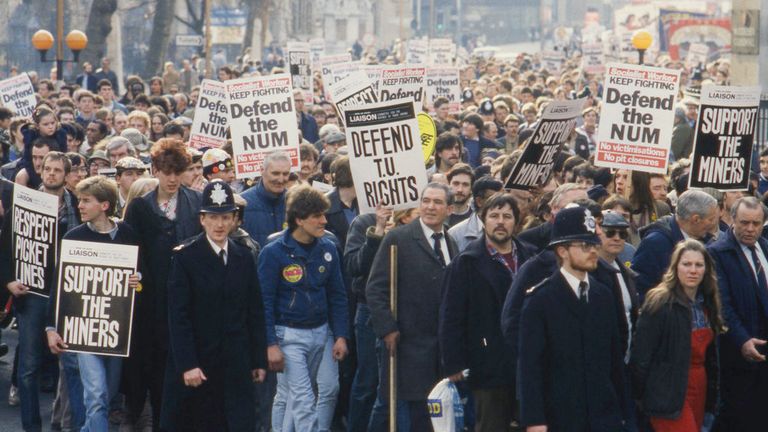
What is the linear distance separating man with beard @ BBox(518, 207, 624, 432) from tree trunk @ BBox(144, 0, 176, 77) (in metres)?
36.6

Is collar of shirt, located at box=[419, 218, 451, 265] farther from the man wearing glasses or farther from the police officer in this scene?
the police officer

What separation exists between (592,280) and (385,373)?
83.5 inches

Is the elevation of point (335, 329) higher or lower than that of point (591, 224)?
lower

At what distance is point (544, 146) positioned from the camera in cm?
1129

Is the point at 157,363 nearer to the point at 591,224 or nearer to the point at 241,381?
the point at 241,381

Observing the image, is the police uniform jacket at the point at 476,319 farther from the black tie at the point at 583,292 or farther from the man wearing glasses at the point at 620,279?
the black tie at the point at 583,292

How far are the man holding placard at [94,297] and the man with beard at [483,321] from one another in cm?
207

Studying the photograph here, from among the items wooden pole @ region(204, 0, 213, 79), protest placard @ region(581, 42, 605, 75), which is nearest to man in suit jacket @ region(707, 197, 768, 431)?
wooden pole @ region(204, 0, 213, 79)

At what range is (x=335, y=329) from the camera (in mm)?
9562

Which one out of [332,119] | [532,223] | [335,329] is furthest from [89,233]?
A: [332,119]

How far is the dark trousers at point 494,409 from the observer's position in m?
8.53

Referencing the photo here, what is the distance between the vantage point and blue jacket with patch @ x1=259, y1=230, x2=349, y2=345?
367 inches

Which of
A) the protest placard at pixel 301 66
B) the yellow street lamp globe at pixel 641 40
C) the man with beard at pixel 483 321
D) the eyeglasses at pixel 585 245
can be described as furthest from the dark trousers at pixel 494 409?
the yellow street lamp globe at pixel 641 40

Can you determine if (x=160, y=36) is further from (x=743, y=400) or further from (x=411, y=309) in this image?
(x=743, y=400)
